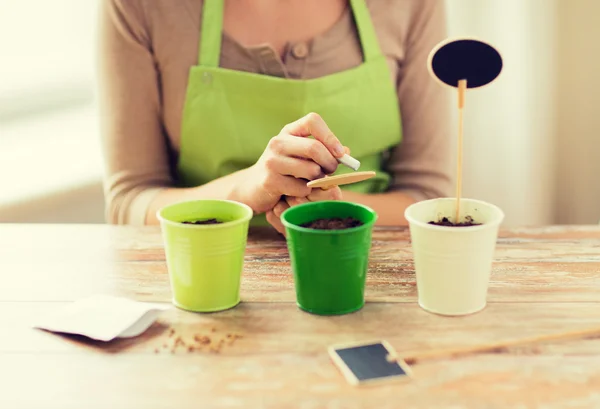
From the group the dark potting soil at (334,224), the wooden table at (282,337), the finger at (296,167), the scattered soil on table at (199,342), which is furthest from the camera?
the finger at (296,167)

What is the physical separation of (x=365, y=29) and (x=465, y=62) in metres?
0.58

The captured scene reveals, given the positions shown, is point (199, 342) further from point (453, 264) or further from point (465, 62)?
point (465, 62)

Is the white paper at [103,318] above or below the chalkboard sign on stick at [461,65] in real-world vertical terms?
below

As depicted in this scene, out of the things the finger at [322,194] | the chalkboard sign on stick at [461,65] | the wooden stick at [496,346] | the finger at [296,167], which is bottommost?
the wooden stick at [496,346]

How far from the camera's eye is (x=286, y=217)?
0.95 m

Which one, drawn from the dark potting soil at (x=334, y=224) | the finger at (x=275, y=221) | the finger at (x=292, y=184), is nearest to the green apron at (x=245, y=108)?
the finger at (x=275, y=221)

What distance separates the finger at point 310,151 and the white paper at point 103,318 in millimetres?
280

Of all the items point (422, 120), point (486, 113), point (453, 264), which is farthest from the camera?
point (486, 113)

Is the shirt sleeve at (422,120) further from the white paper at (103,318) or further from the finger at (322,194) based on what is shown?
the white paper at (103,318)

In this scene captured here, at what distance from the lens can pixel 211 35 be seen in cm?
144

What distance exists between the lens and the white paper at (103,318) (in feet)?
2.84

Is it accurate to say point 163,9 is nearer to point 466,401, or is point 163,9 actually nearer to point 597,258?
point 597,258

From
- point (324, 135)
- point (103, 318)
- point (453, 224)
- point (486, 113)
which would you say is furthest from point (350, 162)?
point (486, 113)

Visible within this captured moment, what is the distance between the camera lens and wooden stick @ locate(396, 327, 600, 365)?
0.80m
